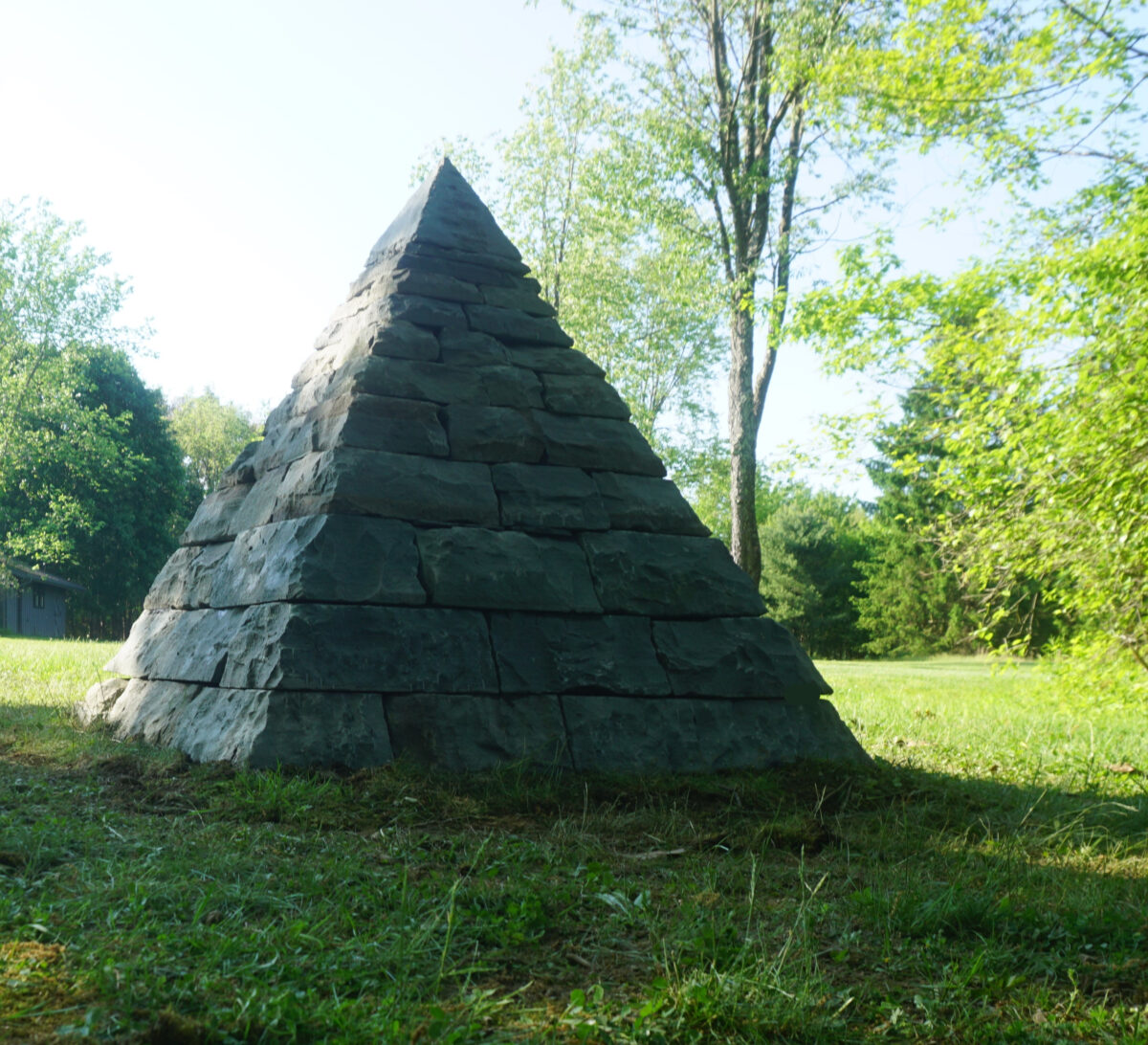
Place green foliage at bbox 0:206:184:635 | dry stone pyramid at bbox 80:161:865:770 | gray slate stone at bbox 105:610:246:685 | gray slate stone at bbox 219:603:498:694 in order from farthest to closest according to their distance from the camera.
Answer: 1. green foliage at bbox 0:206:184:635
2. gray slate stone at bbox 105:610:246:685
3. dry stone pyramid at bbox 80:161:865:770
4. gray slate stone at bbox 219:603:498:694

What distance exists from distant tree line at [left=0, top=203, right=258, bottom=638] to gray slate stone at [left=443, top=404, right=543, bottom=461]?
3039 cm

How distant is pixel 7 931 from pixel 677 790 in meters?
2.95

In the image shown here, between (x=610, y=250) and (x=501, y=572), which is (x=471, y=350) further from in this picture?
(x=610, y=250)

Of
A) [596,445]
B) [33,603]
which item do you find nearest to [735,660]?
[596,445]

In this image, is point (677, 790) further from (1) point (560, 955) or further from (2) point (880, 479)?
(2) point (880, 479)

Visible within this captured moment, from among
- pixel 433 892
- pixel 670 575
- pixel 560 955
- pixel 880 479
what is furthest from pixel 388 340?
pixel 880 479

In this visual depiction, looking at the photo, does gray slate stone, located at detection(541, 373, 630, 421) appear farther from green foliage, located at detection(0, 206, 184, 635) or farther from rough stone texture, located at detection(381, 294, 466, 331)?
green foliage, located at detection(0, 206, 184, 635)

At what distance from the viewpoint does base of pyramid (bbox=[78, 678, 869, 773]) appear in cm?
442

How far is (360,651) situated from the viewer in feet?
15.1

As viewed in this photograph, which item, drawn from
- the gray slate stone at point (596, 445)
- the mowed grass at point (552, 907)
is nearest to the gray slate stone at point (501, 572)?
the gray slate stone at point (596, 445)

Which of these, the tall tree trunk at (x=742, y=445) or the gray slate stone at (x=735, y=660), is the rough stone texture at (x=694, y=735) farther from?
A: the tall tree trunk at (x=742, y=445)

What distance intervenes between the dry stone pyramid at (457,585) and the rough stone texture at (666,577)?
0.01 meters

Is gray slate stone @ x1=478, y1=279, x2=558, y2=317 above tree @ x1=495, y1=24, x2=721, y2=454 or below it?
below

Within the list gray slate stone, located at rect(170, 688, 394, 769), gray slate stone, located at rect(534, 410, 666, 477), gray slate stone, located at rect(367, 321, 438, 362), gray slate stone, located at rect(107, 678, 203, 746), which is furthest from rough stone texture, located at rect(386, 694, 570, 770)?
gray slate stone, located at rect(367, 321, 438, 362)
